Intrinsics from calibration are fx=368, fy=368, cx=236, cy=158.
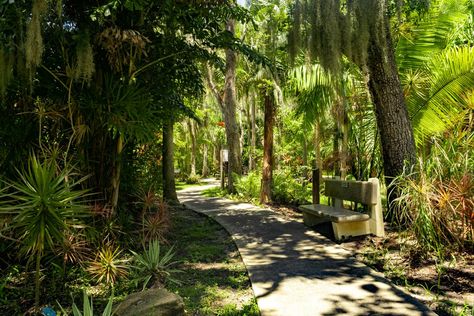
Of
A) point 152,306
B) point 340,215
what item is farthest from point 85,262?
point 340,215

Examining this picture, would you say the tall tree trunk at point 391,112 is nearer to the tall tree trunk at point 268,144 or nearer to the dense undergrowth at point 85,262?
the dense undergrowth at point 85,262

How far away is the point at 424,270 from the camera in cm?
431

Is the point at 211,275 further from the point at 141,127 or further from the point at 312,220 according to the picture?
the point at 312,220

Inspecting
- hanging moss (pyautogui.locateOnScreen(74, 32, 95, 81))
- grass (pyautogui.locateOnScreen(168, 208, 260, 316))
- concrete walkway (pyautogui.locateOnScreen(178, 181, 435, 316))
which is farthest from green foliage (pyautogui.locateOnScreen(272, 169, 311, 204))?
hanging moss (pyautogui.locateOnScreen(74, 32, 95, 81))

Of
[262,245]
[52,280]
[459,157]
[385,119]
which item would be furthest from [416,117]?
[52,280]

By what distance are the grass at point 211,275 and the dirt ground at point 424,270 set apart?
1.72 metres

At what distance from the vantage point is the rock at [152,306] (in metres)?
3.32

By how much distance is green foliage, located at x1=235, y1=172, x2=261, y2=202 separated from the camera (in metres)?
12.1

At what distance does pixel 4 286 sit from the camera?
431 cm

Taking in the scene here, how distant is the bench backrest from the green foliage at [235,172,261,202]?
4.56 metres

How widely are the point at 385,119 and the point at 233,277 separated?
375 centimetres

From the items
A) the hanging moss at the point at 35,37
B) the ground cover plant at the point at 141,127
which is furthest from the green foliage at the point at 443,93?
the hanging moss at the point at 35,37

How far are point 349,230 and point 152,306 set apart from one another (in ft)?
12.3

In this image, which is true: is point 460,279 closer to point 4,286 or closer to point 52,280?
point 52,280
